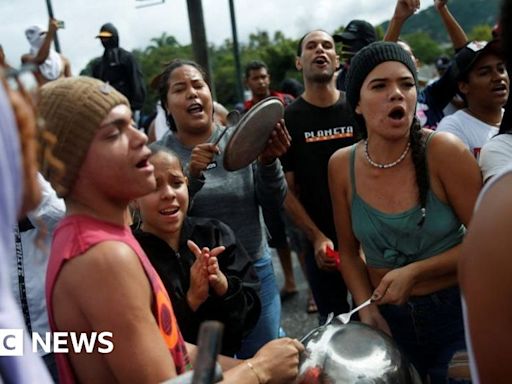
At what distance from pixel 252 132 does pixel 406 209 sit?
2.21 ft

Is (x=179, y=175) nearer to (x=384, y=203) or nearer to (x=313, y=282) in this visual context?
(x=384, y=203)

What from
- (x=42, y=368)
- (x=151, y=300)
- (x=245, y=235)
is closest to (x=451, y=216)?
(x=245, y=235)

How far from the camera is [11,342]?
2.64 ft

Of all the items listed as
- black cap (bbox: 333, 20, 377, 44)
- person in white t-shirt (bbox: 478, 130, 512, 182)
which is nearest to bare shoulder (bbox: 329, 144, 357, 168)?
person in white t-shirt (bbox: 478, 130, 512, 182)

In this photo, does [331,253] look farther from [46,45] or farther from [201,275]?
[46,45]

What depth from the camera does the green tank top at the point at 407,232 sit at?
208 cm

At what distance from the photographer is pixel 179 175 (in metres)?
2.23

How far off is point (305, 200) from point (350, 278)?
3.28 ft

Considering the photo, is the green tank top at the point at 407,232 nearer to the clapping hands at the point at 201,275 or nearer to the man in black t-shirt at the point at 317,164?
the clapping hands at the point at 201,275

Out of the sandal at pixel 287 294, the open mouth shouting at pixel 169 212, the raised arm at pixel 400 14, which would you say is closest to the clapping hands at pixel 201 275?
the open mouth shouting at pixel 169 212

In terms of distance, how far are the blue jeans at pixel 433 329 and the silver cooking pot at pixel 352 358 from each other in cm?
36

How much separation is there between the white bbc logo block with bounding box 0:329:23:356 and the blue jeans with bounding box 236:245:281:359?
1.85 m

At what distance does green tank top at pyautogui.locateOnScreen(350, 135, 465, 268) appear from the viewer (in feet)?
6.84

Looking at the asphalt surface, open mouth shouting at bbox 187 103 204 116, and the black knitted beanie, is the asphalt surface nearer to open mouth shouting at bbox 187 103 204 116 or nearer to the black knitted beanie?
open mouth shouting at bbox 187 103 204 116
